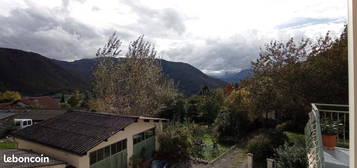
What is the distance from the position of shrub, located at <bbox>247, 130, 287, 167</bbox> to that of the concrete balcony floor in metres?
5.44

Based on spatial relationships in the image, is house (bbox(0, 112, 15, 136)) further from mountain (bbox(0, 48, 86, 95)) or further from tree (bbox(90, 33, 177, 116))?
mountain (bbox(0, 48, 86, 95))

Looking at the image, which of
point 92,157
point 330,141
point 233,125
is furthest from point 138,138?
point 330,141

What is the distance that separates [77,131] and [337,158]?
7.79 m

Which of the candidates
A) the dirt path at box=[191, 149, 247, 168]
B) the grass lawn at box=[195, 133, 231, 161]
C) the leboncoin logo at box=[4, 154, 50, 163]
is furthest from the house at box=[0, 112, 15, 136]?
the dirt path at box=[191, 149, 247, 168]

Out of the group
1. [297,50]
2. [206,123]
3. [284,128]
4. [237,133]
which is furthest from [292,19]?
[206,123]

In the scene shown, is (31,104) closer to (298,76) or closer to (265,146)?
(265,146)

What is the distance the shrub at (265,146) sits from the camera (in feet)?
28.1

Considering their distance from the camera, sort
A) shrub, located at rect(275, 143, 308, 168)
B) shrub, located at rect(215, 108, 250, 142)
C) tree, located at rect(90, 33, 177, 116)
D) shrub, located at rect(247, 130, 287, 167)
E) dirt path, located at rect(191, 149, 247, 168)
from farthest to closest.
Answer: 1. shrub, located at rect(215, 108, 250, 142)
2. tree, located at rect(90, 33, 177, 116)
3. dirt path, located at rect(191, 149, 247, 168)
4. shrub, located at rect(247, 130, 287, 167)
5. shrub, located at rect(275, 143, 308, 168)

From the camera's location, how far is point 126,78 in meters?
11.7

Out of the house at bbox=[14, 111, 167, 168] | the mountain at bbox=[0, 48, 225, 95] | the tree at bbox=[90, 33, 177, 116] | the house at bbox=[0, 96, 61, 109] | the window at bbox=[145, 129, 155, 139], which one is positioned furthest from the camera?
the mountain at bbox=[0, 48, 225, 95]

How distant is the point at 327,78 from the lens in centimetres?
812

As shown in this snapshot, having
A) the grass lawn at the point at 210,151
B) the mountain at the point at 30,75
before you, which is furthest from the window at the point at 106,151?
the mountain at the point at 30,75

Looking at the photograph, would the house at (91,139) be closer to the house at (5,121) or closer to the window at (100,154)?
the window at (100,154)

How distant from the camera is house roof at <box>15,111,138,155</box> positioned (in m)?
7.12
